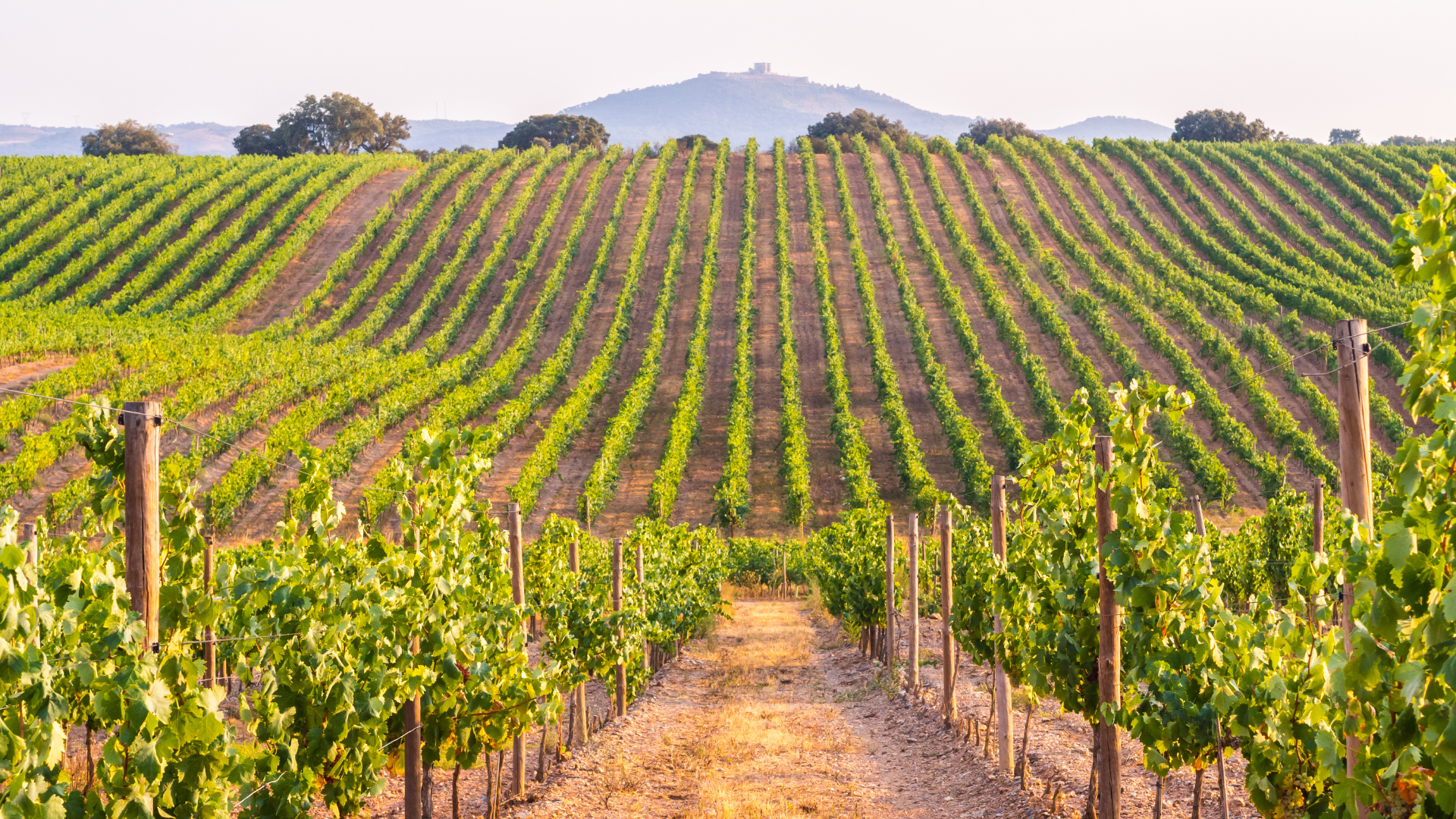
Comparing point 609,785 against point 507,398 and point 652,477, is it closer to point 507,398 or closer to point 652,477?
point 652,477

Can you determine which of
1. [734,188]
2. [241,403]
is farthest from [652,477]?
[734,188]

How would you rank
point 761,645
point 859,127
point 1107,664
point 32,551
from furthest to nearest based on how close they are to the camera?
1. point 859,127
2. point 761,645
3. point 32,551
4. point 1107,664

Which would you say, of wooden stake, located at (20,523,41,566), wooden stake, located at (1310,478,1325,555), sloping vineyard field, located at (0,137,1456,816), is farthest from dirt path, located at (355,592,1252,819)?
wooden stake, located at (1310,478,1325,555)

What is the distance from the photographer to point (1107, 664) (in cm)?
694

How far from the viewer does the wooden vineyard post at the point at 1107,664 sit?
22.4 feet

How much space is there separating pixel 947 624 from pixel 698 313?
36706 mm

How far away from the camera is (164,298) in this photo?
47.5 m

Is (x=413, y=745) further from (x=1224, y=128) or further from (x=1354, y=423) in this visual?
(x=1224, y=128)

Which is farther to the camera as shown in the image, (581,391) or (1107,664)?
(581,391)

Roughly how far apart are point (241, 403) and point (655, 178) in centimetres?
3815

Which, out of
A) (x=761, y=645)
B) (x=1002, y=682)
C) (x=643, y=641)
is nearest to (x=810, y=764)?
(x=1002, y=682)

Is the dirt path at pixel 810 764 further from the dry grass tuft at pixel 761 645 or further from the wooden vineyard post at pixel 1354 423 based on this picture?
the wooden vineyard post at pixel 1354 423

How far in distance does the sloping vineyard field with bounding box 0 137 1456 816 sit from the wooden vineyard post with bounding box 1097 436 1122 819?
21 centimetres

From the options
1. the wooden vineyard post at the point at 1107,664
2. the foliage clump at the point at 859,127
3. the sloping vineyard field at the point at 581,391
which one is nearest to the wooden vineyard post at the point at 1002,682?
the sloping vineyard field at the point at 581,391
